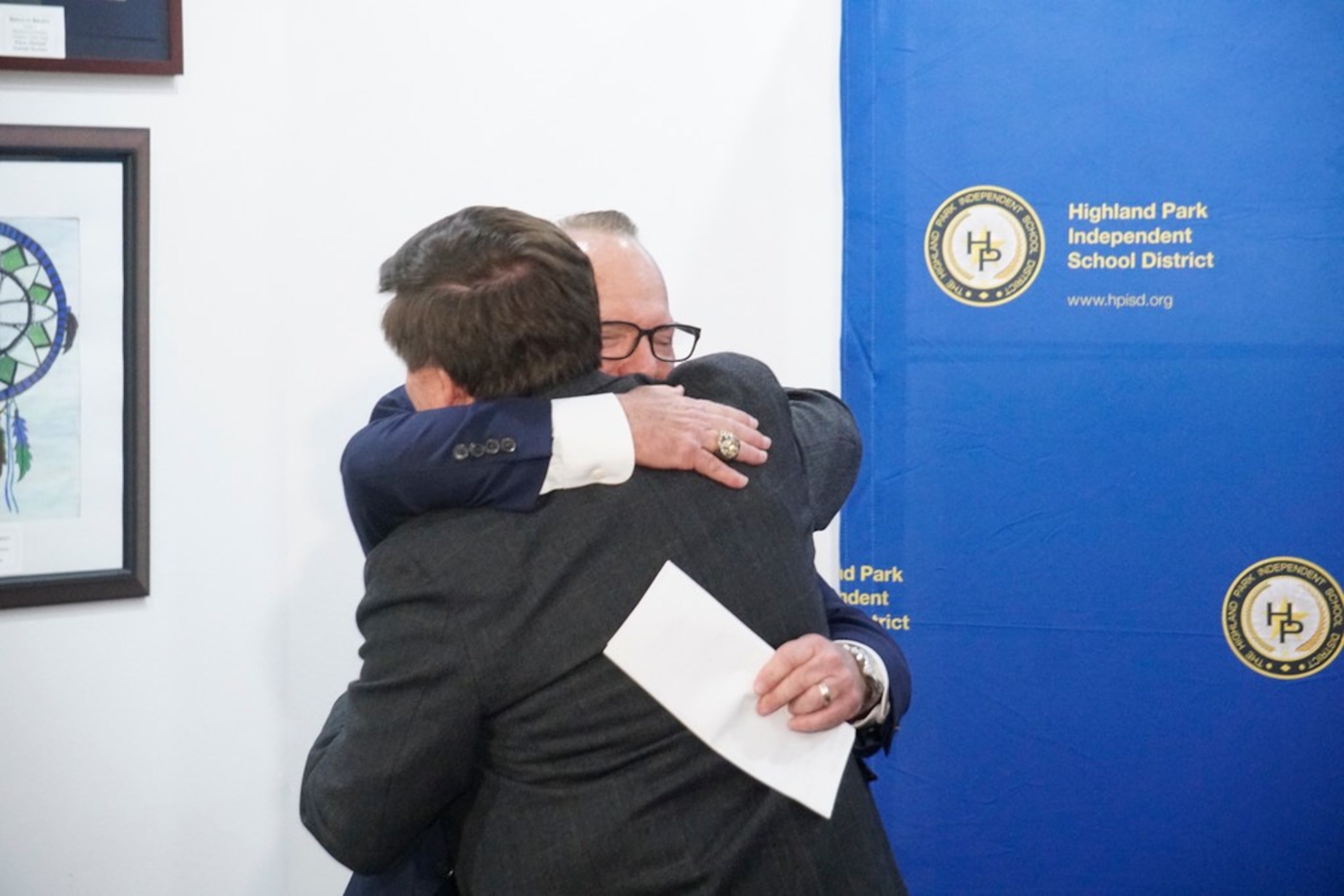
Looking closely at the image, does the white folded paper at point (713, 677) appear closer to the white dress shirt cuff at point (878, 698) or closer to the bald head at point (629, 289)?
the white dress shirt cuff at point (878, 698)

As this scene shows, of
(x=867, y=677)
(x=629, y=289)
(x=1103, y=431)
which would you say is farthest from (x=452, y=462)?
(x=1103, y=431)

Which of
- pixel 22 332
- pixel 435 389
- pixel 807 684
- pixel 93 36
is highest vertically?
pixel 93 36

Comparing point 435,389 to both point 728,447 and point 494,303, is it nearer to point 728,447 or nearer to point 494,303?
point 494,303

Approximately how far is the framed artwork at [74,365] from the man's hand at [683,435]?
3.80 feet

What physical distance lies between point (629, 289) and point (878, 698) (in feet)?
2.14

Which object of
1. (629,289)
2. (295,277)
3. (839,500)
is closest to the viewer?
A: (839,500)

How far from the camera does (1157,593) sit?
1.99 metres

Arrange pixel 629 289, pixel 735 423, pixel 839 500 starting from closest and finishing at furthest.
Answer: pixel 735 423, pixel 839 500, pixel 629 289

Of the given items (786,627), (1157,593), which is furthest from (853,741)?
(1157,593)

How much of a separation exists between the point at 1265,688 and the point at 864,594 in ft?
2.40

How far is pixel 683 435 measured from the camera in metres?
0.98

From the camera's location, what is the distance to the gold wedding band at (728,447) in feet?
3.25

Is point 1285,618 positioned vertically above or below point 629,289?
below

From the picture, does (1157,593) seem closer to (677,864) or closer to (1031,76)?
(1031,76)
